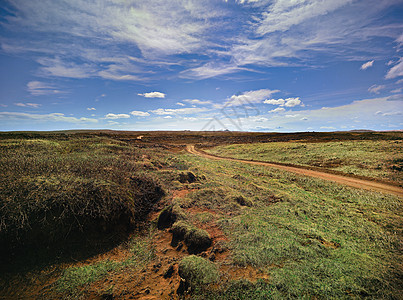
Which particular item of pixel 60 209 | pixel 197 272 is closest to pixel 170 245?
pixel 197 272

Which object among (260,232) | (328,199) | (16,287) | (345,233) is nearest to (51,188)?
(16,287)

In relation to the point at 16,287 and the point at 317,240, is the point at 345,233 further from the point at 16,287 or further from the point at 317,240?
the point at 16,287

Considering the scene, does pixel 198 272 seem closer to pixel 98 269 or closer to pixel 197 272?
pixel 197 272

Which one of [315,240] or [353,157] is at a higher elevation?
[353,157]

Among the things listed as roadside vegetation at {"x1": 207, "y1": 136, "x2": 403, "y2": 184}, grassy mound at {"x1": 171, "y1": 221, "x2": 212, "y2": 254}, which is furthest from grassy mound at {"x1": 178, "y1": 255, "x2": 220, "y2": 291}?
roadside vegetation at {"x1": 207, "y1": 136, "x2": 403, "y2": 184}

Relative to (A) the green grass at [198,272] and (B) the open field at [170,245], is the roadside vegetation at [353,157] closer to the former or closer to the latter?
(B) the open field at [170,245]

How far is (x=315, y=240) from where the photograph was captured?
6.36 m

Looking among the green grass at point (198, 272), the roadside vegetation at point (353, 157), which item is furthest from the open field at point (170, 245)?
the roadside vegetation at point (353, 157)

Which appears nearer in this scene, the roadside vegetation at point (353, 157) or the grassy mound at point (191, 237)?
the grassy mound at point (191, 237)

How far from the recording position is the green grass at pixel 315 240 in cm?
445

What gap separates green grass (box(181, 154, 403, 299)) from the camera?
4.45m

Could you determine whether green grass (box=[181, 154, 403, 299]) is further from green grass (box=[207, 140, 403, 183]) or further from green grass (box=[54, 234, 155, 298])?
green grass (box=[207, 140, 403, 183])

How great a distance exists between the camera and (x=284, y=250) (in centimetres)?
568

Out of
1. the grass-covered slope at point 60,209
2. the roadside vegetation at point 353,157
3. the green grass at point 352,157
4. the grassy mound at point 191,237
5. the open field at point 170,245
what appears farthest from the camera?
the green grass at point 352,157
